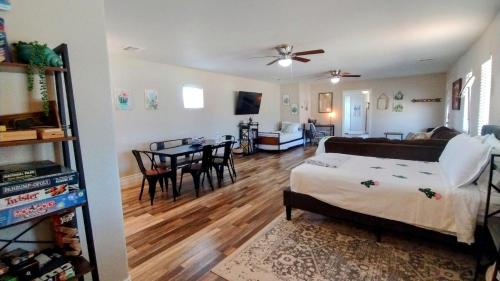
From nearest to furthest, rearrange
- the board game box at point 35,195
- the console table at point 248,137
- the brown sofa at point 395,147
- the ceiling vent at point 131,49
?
the board game box at point 35,195, the brown sofa at point 395,147, the ceiling vent at point 131,49, the console table at point 248,137

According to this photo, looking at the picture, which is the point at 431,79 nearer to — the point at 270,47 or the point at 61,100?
the point at 270,47

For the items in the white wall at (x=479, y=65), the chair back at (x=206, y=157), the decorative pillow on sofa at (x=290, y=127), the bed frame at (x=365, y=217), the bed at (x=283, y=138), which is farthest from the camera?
the decorative pillow on sofa at (x=290, y=127)

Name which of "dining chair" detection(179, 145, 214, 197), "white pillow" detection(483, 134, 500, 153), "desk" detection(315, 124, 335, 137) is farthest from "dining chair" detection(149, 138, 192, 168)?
"desk" detection(315, 124, 335, 137)

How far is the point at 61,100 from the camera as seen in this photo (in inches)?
52.9

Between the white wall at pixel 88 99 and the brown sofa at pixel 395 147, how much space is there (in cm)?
324

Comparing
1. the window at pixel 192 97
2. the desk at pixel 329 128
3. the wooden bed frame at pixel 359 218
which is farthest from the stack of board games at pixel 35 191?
the desk at pixel 329 128

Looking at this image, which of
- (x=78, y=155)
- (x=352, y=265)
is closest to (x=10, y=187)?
(x=78, y=155)

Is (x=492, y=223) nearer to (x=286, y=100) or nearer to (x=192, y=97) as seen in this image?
(x=192, y=97)

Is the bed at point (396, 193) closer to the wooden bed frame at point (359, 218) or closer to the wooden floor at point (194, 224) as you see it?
the wooden bed frame at point (359, 218)

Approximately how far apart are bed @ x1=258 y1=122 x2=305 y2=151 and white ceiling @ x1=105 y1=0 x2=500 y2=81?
3148mm

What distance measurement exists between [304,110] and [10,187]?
29.6ft

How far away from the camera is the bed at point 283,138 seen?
293 inches

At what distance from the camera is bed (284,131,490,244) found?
6.51 ft

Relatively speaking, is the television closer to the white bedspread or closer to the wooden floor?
the wooden floor
